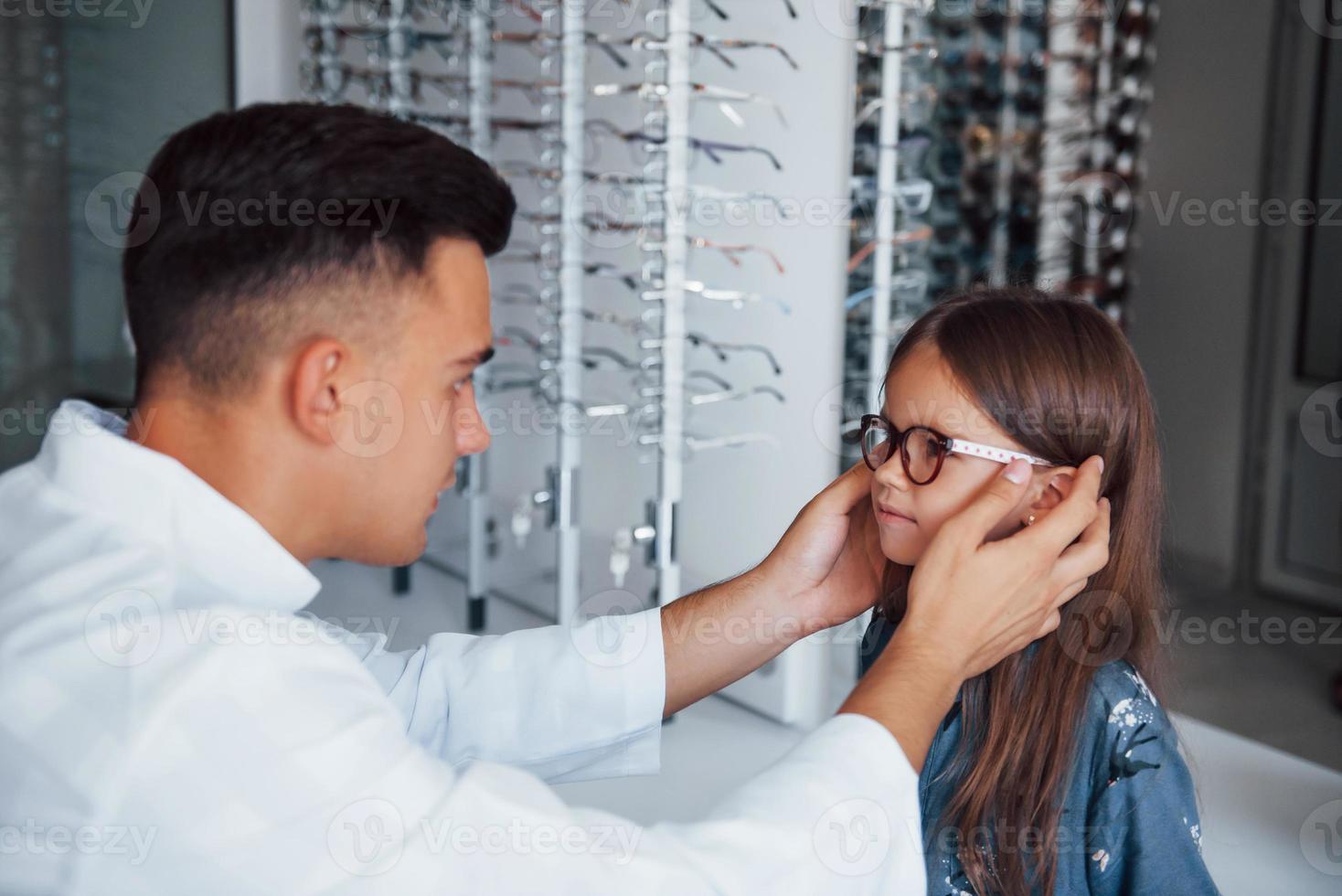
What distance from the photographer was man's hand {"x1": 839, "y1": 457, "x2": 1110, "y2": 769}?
0.92 meters

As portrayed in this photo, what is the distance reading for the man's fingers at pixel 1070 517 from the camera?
1.00m

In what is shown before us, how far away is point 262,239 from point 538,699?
0.58 metres

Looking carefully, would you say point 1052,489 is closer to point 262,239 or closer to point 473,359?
point 473,359

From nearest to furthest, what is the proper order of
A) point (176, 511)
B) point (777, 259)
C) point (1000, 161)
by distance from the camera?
point (176, 511) < point (777, 259) < point (1000, 161)

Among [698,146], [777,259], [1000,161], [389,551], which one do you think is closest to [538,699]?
[389,551]

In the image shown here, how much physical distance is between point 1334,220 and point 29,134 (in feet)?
11.3

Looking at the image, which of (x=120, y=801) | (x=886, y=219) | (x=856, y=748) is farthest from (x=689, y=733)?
(x=120, y=801)

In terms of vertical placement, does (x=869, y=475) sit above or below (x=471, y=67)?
below

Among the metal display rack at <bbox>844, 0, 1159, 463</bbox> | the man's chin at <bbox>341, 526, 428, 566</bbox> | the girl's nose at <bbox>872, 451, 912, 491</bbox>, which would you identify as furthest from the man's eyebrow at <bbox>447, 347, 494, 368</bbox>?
the metal display rack at <bbox>844, 0, 1159, 463</bbox>

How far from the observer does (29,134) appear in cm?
299

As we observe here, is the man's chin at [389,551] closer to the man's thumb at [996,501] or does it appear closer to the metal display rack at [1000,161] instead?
the man's thumb at [996,501]

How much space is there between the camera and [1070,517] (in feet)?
3.32

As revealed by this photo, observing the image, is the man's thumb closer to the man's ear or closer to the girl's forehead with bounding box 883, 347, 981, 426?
the girl's forehead with bounding box 883, 347, 981, 426

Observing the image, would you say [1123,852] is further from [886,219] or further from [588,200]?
[588,200]
